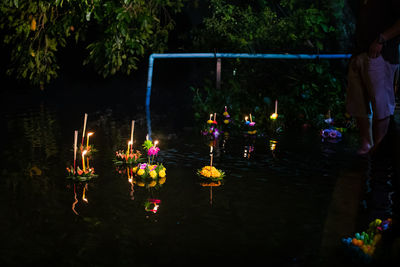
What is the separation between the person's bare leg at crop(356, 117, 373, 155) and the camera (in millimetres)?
5922

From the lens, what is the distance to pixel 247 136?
26.5 ft

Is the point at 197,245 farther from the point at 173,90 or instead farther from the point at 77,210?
the point at 173,90

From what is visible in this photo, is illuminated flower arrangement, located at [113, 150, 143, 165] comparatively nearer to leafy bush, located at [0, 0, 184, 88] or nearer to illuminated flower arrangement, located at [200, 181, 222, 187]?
leafy bush, located at [0, 0, 184, 88]

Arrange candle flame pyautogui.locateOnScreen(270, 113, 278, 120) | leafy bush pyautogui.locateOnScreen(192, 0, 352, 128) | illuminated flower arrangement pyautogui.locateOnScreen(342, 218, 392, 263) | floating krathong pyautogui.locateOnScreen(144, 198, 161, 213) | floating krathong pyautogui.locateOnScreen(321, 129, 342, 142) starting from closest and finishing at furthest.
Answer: illuminated flower arrangement pyautogui.locateOnScreen(342, 218, 392, 263) < floating krathong pyautogui.locateOnScreen(144, 198, 161, 213) < floating krathong pyautogui.locateOnScreen(321, 129, 342, 142) < candle flame pyautogui.locateOnScreen(270, 113, 278, 120) < leafy bush pyautogui.locateOnScreen(192, 0, 352, 128)

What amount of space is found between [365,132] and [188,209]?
9.45 ft

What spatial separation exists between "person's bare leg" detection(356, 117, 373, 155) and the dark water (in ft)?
0.65

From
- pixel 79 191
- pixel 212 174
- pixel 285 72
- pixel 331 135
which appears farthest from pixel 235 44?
pixel 79 191

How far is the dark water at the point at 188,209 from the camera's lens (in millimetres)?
3295

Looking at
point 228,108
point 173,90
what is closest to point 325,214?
point 228,108

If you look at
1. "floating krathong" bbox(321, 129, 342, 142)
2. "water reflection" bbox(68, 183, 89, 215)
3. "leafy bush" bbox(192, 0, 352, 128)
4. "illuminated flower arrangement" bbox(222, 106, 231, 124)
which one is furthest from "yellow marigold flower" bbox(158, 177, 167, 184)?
"leafy bush" bbox(192, 0, 352, 128)

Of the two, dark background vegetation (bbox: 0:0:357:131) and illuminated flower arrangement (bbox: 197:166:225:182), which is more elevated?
dark background vegetation (bbox: 0:0:357:131)

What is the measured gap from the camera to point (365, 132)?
6.01m

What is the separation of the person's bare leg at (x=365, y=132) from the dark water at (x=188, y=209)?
0.20m

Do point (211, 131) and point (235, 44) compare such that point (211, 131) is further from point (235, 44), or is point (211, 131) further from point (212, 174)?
point (212, 174)
